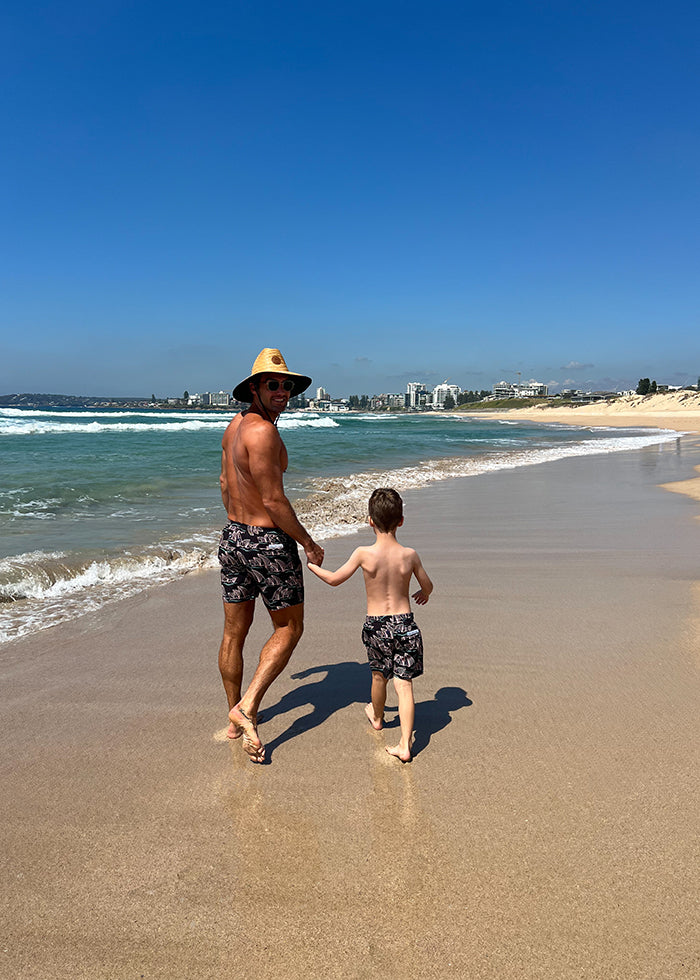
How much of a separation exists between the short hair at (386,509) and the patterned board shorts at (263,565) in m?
0.45

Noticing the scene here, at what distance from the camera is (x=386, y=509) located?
293 cm

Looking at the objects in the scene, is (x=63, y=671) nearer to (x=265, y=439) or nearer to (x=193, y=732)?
(x=193, y=732)

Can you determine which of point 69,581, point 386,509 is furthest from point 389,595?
point 69,581

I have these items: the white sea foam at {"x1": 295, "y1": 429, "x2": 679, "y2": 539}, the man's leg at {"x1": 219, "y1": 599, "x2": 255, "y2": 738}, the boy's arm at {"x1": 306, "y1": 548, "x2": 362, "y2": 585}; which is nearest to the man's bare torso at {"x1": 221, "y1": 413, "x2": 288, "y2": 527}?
the boy's arm at {"x1": 306, "y1": 548, "x2": 362, "y2": 585}

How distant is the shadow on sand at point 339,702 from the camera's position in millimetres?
3112

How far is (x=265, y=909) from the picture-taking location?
1.96 meters

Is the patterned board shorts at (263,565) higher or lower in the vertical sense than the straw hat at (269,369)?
lower

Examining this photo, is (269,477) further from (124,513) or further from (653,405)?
(653,405)

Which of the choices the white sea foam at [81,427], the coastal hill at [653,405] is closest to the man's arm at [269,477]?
the white sea foam at [81,427]

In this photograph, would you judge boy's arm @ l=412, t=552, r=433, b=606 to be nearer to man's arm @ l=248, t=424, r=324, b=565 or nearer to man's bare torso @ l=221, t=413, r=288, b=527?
man's arm @ l=248, t=424, r=324, b=565

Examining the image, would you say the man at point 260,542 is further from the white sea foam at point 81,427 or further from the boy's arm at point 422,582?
the white sea foam at point 81,427

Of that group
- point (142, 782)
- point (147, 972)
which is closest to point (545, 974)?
point (147, 972)

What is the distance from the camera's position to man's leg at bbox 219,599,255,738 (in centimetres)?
307

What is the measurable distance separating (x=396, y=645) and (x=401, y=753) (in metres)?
0.50
